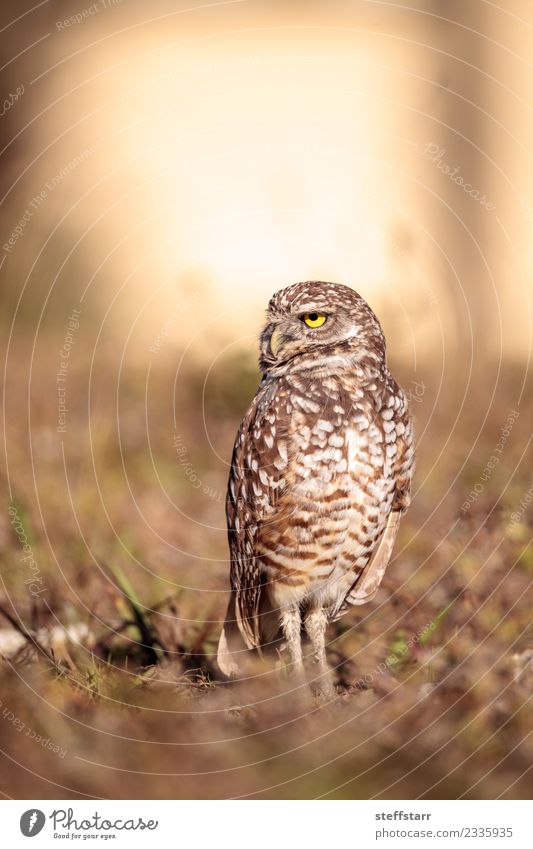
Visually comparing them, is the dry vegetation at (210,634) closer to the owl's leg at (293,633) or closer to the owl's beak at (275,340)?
the owl's leg at (293,633)

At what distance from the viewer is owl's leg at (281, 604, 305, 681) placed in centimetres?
274

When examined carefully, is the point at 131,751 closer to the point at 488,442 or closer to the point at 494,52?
the point at 488,442

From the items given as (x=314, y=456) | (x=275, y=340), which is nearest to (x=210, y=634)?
(x=314, y=456)

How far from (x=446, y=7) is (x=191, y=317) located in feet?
5.81


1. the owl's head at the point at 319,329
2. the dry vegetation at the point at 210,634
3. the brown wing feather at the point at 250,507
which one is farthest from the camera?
the brown wing feather at the point at 250,507

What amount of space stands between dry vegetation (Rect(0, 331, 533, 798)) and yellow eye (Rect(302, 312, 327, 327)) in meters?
1.07

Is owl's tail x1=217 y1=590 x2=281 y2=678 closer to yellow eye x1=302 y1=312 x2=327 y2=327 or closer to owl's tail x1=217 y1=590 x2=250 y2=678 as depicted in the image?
owl's tail x1=217 y1=590 x2=250 y2=678

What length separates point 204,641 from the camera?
2816 mm

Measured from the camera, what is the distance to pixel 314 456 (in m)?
2.55

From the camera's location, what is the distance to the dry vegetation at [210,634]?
219cm
